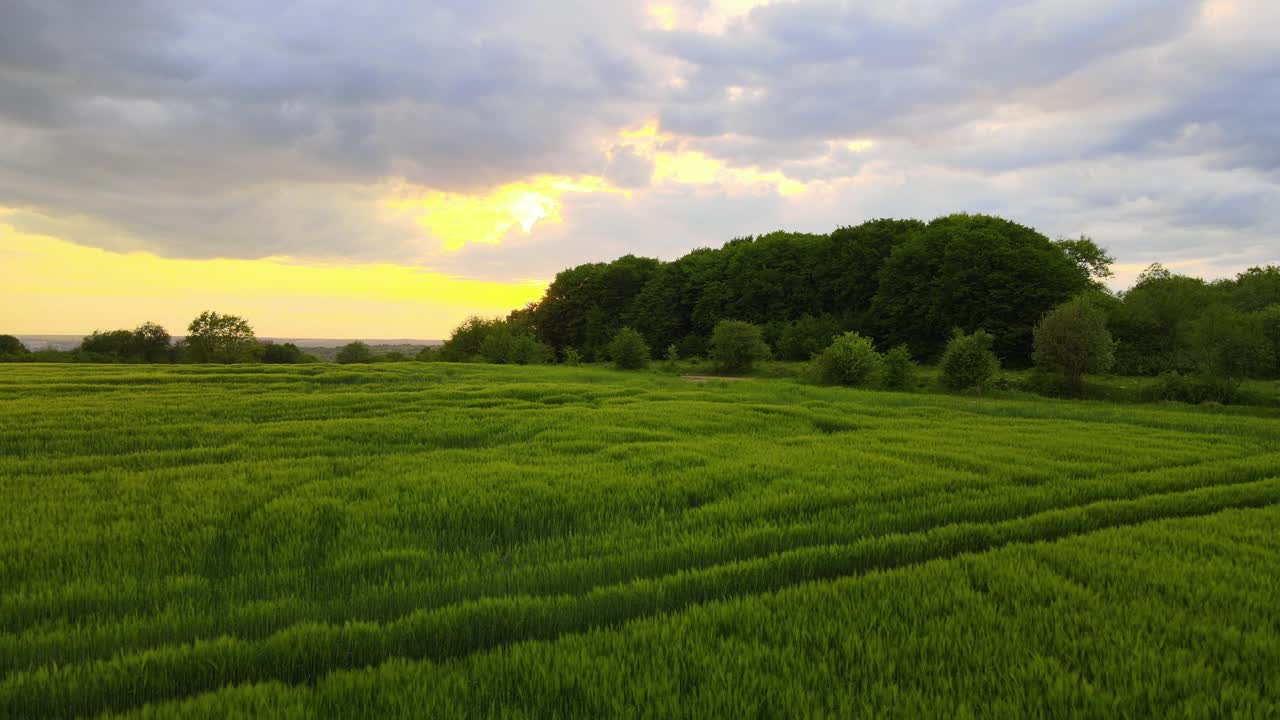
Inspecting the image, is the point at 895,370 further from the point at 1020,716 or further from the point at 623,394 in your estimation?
the point at 1020,716

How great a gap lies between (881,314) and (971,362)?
1266 inches

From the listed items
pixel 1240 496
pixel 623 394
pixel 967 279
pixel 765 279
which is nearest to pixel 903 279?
pixel 967 279

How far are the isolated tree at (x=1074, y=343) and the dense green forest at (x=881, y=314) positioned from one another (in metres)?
0.09

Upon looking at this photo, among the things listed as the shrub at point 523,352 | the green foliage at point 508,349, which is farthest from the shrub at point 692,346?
the green foliage at point 508,349

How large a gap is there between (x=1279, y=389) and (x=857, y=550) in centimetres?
3994

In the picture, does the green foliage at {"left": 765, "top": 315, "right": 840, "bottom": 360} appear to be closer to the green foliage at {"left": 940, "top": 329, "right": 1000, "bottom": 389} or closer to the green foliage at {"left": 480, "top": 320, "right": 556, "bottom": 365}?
the green foliage at {"left": 940, "top": 329, "right": 1000, "bottom": 389}

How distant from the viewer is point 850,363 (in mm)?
34531

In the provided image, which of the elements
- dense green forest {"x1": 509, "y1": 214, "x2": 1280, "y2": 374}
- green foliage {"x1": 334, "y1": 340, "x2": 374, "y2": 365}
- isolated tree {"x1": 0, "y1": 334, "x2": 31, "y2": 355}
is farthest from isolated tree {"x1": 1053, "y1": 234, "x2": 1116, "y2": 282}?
isolated tree {"x1": 0, "y1": 334, "x2": 31, "y2": 355}

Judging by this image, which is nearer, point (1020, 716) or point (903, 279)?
point (1020, 716)

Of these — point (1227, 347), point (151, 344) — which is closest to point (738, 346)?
point (1227, 347)

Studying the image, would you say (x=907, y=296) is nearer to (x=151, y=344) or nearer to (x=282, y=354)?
(x=282, y=354)

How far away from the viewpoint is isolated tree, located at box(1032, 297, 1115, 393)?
32.4 metres

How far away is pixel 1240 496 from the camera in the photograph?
808 cm

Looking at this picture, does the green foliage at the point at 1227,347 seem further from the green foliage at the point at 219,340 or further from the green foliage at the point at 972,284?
the green foliage at the point at 219,340
